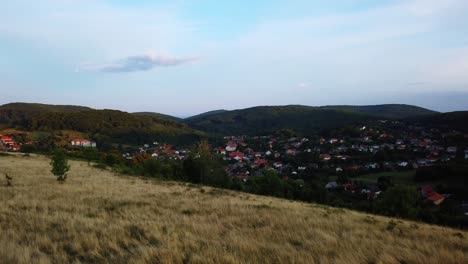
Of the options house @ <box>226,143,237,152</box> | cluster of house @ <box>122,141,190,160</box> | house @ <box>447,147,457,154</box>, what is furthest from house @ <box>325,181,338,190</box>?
house @ <box>226,143,237,152</box>

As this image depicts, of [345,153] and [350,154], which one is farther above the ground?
[345,153]

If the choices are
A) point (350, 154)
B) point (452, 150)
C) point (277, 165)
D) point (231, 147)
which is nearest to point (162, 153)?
point (231, 147)

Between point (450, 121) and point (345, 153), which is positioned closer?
point (345, 153)

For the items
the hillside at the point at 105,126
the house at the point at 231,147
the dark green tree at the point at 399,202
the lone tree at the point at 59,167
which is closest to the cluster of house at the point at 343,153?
the house at the point at 231,147

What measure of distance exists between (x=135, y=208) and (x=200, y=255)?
19.7 feet

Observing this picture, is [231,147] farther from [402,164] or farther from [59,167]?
[59,167]

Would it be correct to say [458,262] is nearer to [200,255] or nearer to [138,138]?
[200,255]

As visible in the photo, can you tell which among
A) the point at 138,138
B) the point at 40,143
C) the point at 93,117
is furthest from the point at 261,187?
the point at 93,117

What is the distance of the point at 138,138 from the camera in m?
140

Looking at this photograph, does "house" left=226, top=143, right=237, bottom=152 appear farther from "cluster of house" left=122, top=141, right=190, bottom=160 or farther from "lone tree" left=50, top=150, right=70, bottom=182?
"lone tree" left=50, top=150, right=70, bottom=182

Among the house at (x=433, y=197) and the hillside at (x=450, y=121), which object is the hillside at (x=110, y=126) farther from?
the house at (x=433, y=197)

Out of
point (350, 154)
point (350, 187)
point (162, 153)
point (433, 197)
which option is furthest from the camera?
point (350, 154)

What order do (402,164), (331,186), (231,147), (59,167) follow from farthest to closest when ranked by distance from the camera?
(231,147), (402,164), (331,186), (59,167)

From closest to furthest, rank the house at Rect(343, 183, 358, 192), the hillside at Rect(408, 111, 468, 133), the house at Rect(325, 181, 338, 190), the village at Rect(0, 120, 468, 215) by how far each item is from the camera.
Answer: the house at Rect(343, 183, 358, 192) → the house at Rect(325, 181, 338, 190) → the village at Rect(0, 120, 468, 215) → the hillside at Rect(408, 111, 468, 133)
